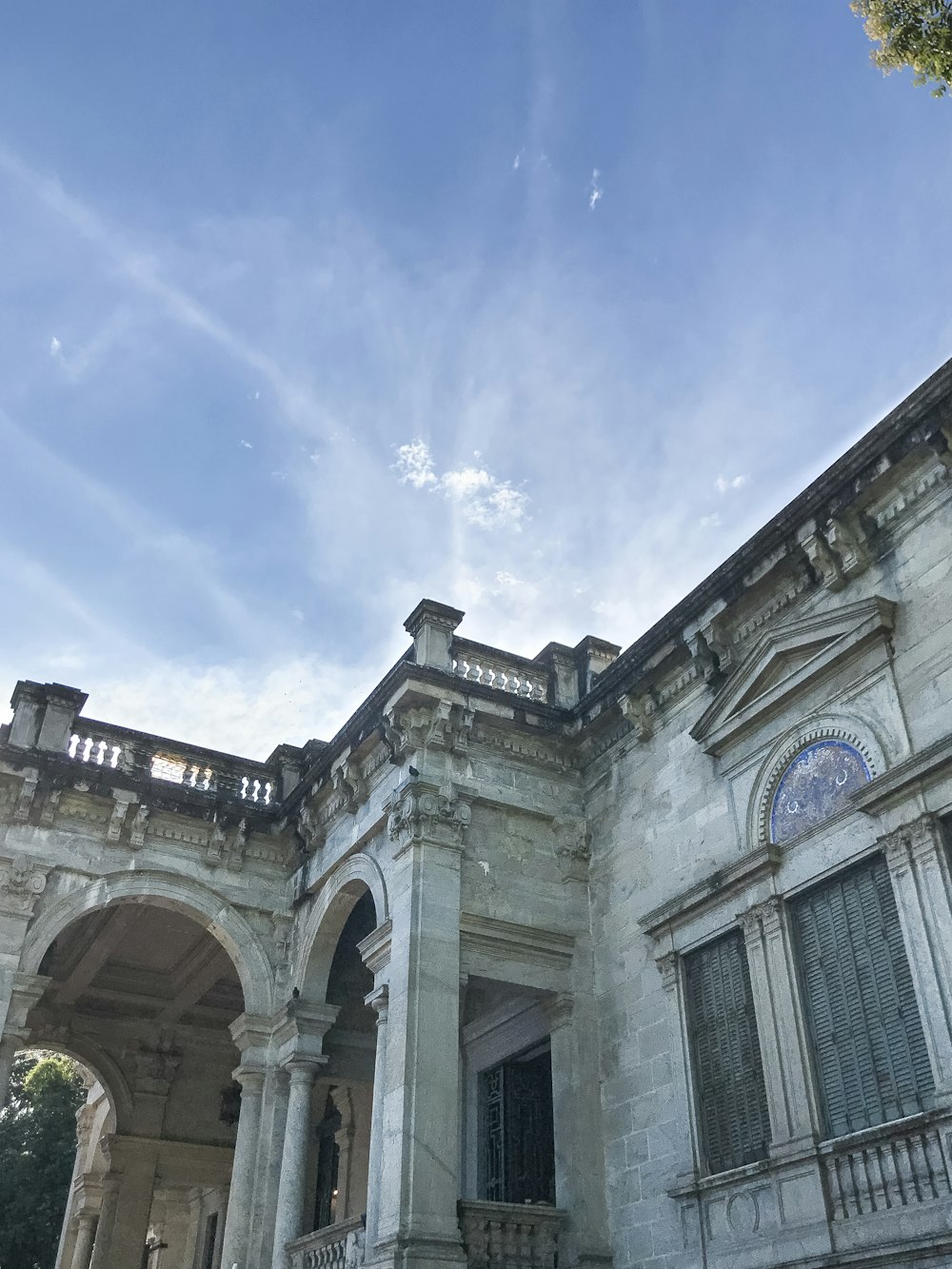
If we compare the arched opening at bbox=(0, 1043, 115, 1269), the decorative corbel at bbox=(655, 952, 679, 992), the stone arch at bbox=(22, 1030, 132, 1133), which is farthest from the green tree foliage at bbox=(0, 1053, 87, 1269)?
the decorative corbel at bbox=(655, 952, 679, 992)

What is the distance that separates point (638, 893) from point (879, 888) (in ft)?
11.2

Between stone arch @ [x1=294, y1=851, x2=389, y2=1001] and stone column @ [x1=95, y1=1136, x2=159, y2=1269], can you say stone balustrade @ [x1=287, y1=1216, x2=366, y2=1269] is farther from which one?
stone column @ [x1=95, y1=1136, x2=159, y2=1269]

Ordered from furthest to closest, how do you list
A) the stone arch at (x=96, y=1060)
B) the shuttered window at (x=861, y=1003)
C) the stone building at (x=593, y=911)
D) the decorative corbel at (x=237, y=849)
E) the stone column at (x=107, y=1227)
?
the stone arch at (x=96, y=1060) < the stone column at (x=107, y=1227) < the decorative corbel at (x=237, y=849) < the stone building at (x=593, y=911) < the shuttered window at (x=861, y=1003)

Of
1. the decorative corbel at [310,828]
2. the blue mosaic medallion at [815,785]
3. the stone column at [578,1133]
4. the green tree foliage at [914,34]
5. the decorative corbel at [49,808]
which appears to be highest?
the green tree foliage at [914,34]

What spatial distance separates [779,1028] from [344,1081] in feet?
23.9

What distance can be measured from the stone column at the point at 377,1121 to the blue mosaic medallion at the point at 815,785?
450cm

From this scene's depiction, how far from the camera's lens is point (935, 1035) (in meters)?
8.51

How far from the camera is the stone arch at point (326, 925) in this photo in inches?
567

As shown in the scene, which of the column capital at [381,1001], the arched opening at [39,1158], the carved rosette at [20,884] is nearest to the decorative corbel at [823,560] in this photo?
the column capital at [381,1001]

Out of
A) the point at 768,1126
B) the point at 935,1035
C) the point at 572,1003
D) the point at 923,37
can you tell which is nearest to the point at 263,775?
the point at 572,1003

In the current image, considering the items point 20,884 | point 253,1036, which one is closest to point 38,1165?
point 253,1036

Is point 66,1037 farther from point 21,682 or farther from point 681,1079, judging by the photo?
point 681,1079

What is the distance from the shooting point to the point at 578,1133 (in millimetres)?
11750

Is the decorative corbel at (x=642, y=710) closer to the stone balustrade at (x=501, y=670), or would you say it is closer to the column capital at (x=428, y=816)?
the stone balustrade at (x=501, y=670)
